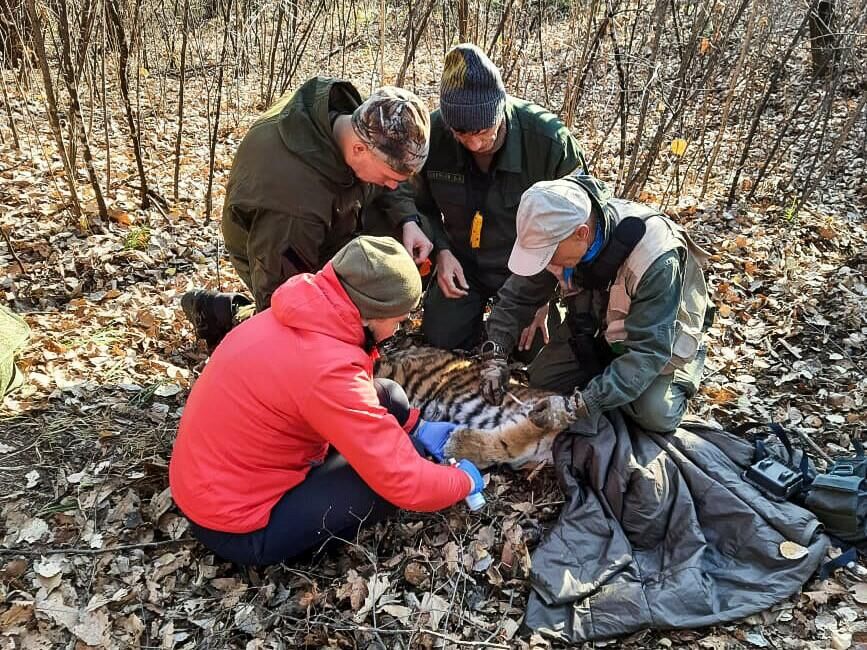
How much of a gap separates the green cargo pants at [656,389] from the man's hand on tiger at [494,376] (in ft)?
1.11

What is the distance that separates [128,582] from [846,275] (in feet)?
18.0

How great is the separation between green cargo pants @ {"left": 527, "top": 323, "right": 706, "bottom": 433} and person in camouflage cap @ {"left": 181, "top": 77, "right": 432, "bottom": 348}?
152 centimetres

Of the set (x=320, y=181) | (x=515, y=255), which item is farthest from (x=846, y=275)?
(x=320, y=181)

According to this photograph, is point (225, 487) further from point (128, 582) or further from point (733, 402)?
point (733, 402)

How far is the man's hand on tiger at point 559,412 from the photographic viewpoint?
11.0 feet

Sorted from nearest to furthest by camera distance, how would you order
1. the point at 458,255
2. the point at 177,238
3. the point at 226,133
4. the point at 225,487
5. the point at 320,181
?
the point at 225,487
the point at 320,181
the point at 458,255
the point at 177,238
the point at 226,133

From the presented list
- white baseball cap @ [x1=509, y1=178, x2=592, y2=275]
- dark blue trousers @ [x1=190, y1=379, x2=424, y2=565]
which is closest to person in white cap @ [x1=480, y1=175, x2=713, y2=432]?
white baseball cap @ [x1=509, y1=178, x2=592, y2=275]

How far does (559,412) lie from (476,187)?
172 centimetres

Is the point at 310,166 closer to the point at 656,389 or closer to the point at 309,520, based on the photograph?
the point at 309,520

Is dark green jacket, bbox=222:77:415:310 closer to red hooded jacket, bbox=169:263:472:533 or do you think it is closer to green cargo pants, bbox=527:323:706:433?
red hooded jacket, bbox=169:263:472:533

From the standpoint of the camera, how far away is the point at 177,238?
5.74 m

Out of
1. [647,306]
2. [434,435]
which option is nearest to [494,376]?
[434,435]

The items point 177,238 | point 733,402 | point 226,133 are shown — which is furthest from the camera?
point 226,133

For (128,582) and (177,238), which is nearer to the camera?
(128,582)
